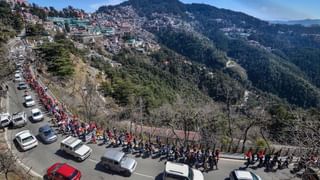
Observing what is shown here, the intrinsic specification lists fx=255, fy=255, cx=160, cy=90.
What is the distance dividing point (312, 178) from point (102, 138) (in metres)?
18.0

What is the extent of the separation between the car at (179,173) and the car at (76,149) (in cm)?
741

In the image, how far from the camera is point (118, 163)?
64.7 feet

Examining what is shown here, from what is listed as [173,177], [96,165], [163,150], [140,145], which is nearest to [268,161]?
[173,177]

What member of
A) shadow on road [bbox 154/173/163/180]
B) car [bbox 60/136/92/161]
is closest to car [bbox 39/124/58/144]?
car [bbox 60/136/92/161]

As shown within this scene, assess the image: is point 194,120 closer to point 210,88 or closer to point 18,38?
point 18,38

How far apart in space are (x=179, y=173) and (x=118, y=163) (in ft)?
16.0

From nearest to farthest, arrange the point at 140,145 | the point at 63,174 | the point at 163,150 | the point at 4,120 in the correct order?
the point at 63,174, the point at 163,150, the point at 140,145, the point at 4,120

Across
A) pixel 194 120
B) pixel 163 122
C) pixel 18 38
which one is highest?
pixel 18 38

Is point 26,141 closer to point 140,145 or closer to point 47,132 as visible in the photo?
point 47,132

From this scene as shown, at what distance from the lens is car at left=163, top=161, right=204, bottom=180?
Result: 1802 centimetres

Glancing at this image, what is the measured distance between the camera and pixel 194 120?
102ft

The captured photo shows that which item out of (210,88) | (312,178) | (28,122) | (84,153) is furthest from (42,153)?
(210,88)

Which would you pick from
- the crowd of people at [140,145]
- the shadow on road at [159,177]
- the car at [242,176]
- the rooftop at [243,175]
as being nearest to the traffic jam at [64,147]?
the crowd of people at [140,145]

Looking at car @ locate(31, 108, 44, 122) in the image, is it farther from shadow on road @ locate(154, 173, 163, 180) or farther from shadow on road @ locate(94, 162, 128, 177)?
shadow on road @ locate(154, 173, 163, 180)
